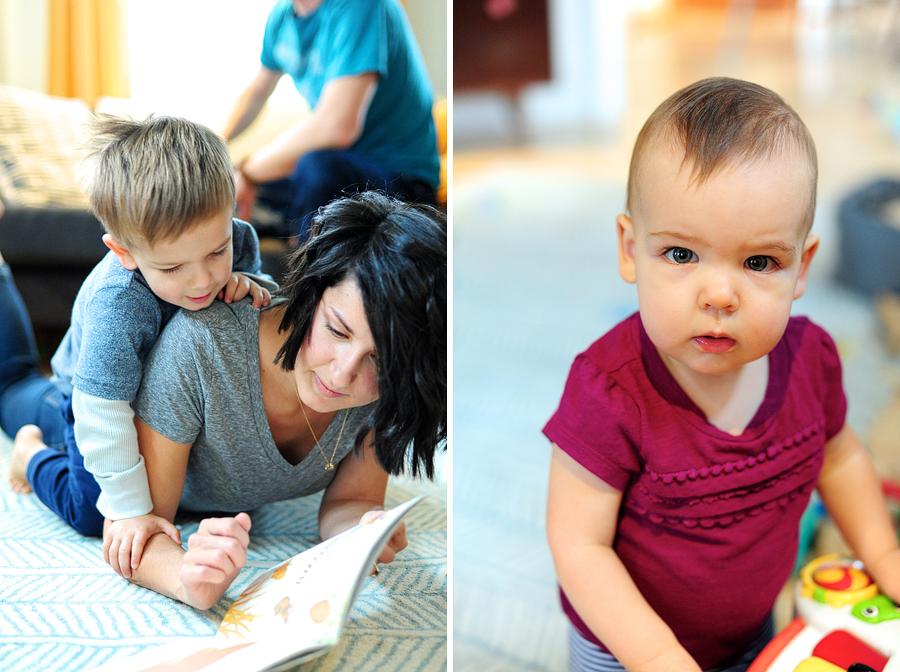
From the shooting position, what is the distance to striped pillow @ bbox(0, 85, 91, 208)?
1.88ft

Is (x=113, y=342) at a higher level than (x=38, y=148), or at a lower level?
lower

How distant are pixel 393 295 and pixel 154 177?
159mm

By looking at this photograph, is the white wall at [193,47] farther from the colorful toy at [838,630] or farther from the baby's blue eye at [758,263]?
the colorful toy at [838,630]

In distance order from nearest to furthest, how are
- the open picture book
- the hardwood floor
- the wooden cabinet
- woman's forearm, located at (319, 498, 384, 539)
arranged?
the open picture book → woman's forearm, located at (319, 498, 384, 539) → the hardwood floor → the wooden cabinet

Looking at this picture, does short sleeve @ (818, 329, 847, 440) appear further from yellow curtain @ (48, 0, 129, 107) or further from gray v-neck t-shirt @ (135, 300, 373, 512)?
yellow curtain @ (48, 0, 129, 107)

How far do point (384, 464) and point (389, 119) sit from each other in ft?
0.92

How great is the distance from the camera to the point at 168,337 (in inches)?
21.2

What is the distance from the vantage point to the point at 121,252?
52 centimetres

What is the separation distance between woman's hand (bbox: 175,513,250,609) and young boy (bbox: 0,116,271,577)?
0.13 feet

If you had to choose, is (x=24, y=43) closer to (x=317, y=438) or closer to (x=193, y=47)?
(x=193, y=47)

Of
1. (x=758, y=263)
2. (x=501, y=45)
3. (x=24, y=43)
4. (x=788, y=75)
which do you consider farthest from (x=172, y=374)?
(x=788, y=75)

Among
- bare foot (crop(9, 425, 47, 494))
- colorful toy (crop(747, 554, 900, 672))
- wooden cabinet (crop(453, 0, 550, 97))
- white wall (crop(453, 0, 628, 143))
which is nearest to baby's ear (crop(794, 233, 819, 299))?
colorful toy (crop(747, 554, 900, 672))

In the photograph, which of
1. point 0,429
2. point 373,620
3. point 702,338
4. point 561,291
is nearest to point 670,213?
point 702,338

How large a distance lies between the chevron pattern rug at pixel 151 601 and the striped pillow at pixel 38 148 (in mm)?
228
